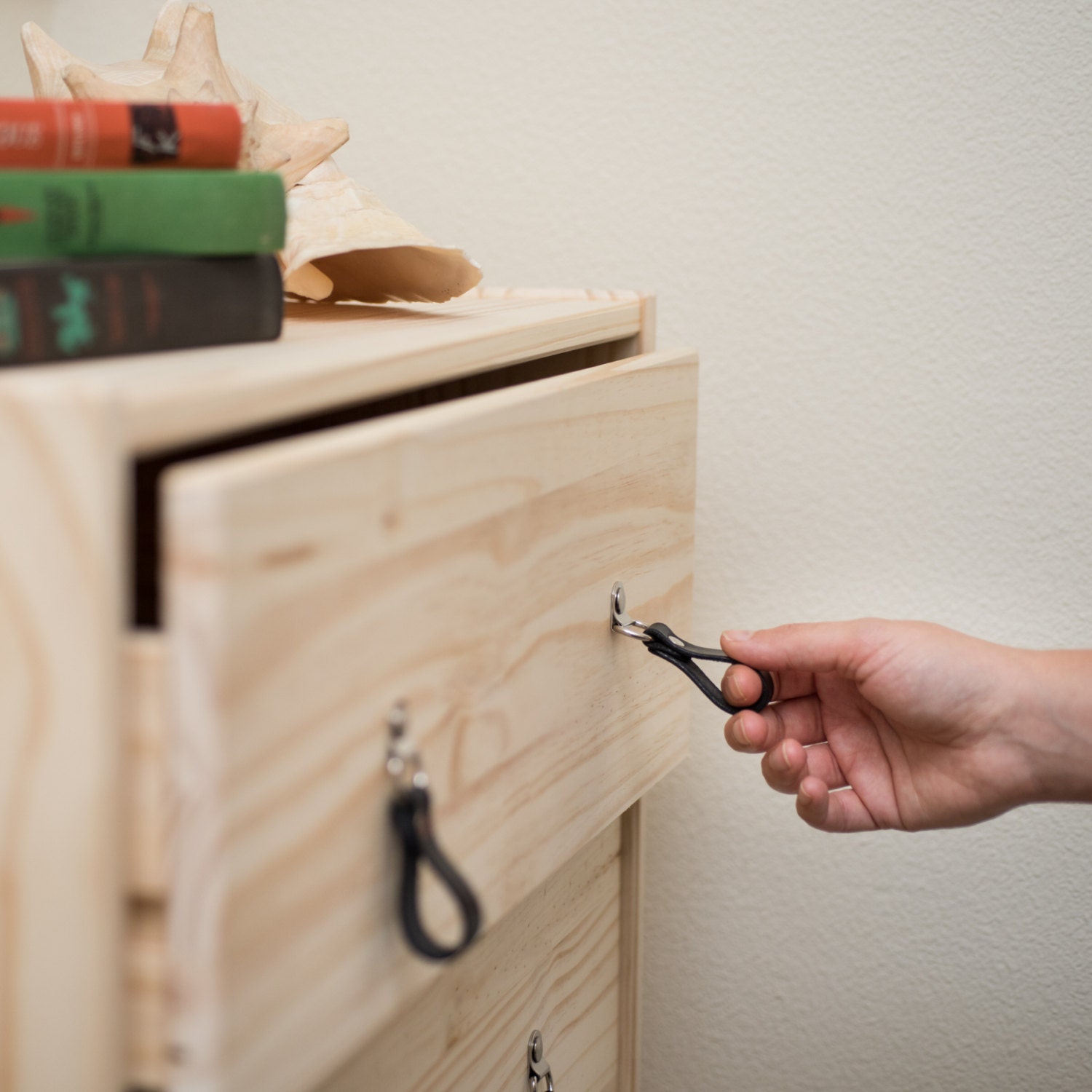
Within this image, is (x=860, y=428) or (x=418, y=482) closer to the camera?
(x=418, y=482)

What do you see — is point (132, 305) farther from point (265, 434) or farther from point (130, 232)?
point (265, 434)

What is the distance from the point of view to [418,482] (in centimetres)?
36

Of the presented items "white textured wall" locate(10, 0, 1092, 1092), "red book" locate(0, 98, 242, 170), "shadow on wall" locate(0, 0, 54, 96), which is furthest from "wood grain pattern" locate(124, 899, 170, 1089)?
"shadow on wall" locate(0, 0, 54, 96)

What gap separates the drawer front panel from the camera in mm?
291

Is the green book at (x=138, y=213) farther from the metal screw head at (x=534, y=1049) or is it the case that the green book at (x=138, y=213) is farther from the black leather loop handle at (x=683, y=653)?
the metal screw head at (x=534, y=1049)

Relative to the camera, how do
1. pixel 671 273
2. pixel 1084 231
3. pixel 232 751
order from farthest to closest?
Answer: pixel 671 273 < pixel 1084 231 < pixel 232 751

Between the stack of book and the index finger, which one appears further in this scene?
the index finger

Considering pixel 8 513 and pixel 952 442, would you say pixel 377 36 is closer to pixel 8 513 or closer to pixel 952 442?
pixel 952 442

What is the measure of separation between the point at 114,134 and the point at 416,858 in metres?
0.27

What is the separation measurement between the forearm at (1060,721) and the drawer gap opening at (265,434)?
0.32 metres

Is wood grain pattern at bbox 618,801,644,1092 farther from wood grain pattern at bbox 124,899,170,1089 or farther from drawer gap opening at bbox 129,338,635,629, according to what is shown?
wood grain pattern at bbox 124,899,170,1089

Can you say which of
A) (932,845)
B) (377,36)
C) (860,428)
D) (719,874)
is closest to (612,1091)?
(719,874)

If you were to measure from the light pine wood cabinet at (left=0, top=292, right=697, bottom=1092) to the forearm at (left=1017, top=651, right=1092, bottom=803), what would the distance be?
1.10ft

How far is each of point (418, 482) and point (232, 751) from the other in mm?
113
